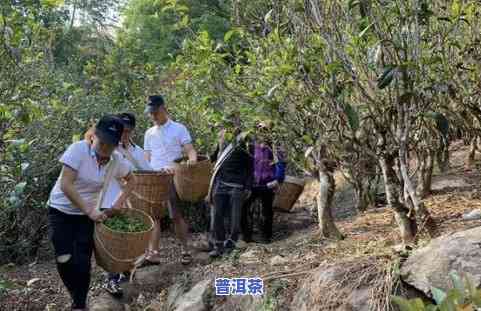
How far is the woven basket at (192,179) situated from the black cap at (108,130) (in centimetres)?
179

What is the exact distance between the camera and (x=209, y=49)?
513 cm

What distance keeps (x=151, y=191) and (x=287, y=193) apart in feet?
6.55

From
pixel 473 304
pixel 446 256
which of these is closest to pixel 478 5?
pixel 446 256

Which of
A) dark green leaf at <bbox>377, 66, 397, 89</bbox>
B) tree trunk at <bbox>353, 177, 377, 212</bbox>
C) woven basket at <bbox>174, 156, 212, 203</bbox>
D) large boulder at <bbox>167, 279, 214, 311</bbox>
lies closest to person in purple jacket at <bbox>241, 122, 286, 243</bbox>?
woven basket at <bbox>174, 156, 212, 203</bbox>

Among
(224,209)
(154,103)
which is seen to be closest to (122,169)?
(154,103)

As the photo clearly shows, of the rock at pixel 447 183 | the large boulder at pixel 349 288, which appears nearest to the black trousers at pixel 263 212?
the rock at pixel 447 183

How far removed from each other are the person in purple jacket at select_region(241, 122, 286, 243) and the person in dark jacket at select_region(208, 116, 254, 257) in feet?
0.74

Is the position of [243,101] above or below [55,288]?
above

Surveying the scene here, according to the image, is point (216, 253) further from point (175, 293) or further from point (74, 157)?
point (74, 157)

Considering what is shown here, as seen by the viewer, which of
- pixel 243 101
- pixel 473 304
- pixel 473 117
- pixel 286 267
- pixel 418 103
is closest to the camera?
pixel 473 304

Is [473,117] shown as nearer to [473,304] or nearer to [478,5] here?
[478,5]

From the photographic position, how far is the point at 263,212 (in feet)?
22.9

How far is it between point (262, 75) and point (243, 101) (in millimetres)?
289

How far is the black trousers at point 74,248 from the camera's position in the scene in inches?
189
